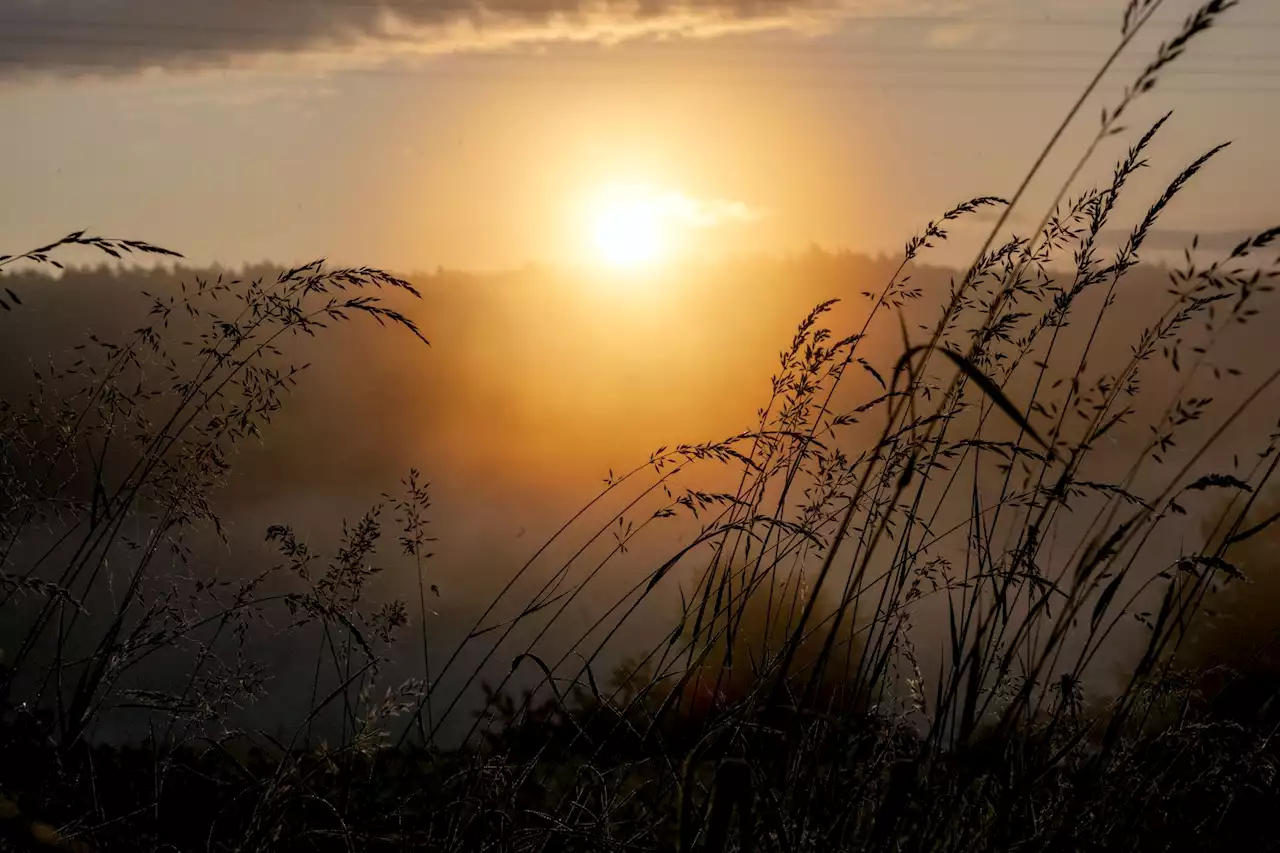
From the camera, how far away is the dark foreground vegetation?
145cm

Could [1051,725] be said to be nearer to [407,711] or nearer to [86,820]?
[407,711]

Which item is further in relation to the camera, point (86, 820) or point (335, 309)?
point (335, 309)

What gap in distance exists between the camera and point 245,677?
90.0 inches

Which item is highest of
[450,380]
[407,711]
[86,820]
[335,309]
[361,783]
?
[450,380]

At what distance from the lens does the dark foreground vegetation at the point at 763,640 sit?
4.75 ft

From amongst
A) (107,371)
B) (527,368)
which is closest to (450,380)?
(527,368)

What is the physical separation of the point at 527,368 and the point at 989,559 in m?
47.6

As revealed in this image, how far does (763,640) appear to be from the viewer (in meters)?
2.14

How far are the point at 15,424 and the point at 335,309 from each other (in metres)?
0.84

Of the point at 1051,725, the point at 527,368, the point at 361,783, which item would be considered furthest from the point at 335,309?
the point at 527,368

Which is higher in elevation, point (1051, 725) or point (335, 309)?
point (335, 309)

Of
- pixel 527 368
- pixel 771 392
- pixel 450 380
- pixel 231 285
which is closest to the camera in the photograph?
pixel 771 392

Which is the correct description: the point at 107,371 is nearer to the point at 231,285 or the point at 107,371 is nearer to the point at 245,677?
the point at 231,285

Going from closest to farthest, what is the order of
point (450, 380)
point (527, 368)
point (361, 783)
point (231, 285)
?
point (361, 783) < point (231, 285) < point (527, 368) < point (450, 380)
